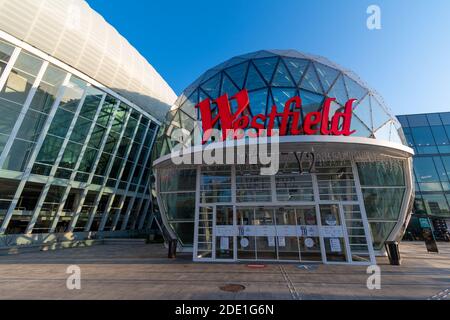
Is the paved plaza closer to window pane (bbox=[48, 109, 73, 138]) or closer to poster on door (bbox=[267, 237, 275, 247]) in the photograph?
poster on door (bbox=[267, 237, 275, 247])

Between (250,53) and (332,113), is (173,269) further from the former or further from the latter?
(250,53)

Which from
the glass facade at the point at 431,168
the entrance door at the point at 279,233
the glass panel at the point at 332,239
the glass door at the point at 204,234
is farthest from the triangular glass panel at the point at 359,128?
the glass facade at the point at 431,168

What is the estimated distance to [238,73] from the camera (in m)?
14.1

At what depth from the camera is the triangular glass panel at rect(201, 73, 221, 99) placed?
13.5 m

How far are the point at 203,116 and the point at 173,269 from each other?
785 centimetres

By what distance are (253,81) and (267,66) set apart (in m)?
1.76

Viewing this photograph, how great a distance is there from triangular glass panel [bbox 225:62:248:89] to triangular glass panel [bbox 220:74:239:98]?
0.96ft

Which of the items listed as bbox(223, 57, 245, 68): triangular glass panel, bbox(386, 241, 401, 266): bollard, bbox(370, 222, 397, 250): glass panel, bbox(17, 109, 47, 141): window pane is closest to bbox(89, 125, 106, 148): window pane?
bbox(17, 109, 47, 141): window pane

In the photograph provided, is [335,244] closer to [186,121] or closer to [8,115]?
[186,121]

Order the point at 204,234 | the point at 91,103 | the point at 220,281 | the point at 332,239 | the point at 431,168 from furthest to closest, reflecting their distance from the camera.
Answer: the point at 431,168, the point at 91,103, the point at 204,234, the point at 332,239, the point at 220,281

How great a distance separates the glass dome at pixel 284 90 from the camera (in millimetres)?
11789

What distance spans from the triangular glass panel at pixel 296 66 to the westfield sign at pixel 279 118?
8.00 ft

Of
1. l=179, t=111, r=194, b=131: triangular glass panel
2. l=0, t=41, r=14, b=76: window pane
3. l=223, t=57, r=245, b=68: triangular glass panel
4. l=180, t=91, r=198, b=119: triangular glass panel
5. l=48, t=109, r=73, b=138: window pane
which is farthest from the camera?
l=48, t=109, r=73, b=138: window pane

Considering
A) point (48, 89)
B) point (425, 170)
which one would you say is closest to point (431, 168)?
point (425, 170)
